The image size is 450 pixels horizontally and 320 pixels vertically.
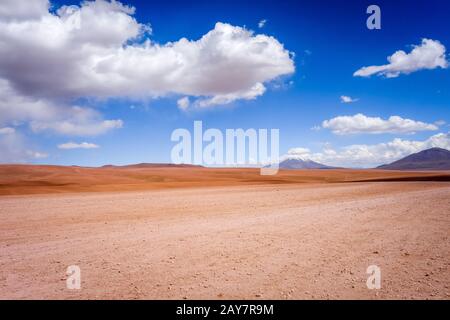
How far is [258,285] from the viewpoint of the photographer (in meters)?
5.44

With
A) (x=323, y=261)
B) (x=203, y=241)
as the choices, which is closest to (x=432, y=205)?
(x=323, y=261)

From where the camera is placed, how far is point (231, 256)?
7.07 meters

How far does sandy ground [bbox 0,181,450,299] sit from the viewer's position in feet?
17.3

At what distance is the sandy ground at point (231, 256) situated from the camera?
208 inches
